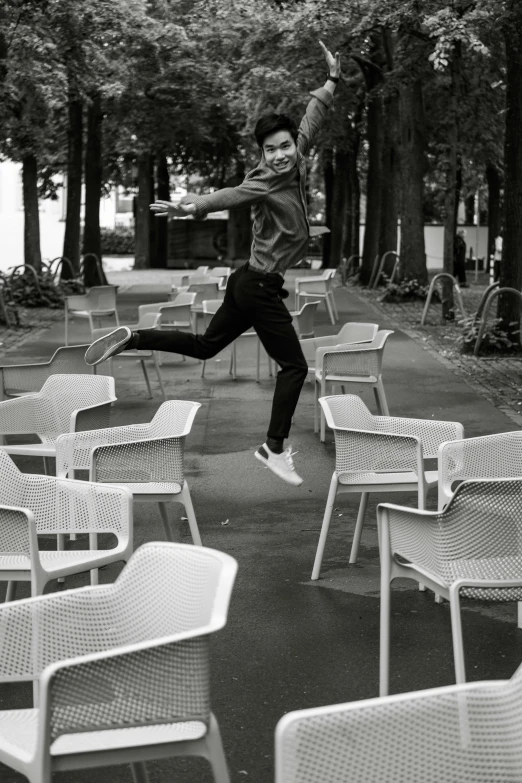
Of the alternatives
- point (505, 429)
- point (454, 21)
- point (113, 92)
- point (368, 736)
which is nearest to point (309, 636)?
point (368, 736)

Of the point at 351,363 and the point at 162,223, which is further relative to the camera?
the point at 162,223

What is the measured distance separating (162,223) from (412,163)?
25484mm

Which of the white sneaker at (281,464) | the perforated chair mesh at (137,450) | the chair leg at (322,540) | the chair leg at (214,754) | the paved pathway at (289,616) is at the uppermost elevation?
the perforated chair mesh at (137,450)

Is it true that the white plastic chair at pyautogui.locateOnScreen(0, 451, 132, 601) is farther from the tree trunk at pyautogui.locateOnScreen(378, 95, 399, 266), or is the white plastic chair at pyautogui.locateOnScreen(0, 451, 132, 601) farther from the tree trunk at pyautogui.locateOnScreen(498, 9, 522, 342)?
the tree trunk at pyautogui.locateOnScreen(378, 95, 399, 266)

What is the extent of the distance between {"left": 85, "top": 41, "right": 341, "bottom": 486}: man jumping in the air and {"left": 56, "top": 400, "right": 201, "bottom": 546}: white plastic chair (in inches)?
39.0

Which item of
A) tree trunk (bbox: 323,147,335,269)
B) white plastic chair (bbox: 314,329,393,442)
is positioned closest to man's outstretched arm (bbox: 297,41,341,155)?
white plastic chair (bbox: 314,329,393,442)

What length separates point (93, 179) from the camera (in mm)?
32781

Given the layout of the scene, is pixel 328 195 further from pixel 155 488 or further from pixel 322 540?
pixel 155 488

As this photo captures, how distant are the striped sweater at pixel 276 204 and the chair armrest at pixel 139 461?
1466 millimetres

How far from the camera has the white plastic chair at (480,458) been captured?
18.8ft

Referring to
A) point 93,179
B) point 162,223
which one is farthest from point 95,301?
point 162,223

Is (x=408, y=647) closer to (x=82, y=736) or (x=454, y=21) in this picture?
(x=82, y=736)

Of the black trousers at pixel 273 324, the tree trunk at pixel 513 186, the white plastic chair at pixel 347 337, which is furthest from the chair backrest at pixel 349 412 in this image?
the tree trunk at pixel 513 186

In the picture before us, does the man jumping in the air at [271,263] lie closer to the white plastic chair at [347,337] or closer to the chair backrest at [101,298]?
the white plastic chair at [347,337]
